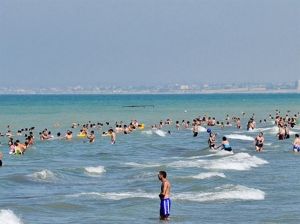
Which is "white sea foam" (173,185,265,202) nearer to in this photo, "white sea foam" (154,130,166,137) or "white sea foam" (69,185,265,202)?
"white sea foam" (69,185,265,202)

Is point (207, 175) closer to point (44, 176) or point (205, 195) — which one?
point (205, 195)

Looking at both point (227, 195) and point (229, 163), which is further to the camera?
point (229, 163)

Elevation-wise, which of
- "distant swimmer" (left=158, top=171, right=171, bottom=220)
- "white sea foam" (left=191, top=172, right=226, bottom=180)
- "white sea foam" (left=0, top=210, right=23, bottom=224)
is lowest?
"white sea foam" (left=191, top=172, right=226, bottom=180)

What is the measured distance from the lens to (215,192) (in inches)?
1053

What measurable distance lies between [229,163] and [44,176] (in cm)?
896

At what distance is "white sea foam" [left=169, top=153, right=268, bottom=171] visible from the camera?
117 ft

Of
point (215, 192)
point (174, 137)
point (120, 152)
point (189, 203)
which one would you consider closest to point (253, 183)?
point (215, 192)

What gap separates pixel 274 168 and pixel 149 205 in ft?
40.9

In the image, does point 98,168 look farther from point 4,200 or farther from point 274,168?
point 4,200

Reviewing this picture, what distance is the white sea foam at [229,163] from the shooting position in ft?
117

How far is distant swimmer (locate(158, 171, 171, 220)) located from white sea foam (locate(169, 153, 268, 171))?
14265 millimetres

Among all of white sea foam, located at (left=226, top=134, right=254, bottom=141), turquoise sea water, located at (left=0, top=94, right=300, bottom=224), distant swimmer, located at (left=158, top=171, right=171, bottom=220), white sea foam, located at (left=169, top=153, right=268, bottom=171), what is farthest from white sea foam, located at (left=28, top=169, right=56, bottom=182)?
white sea foam, located at (left=226, top=134, right=254, bottom=141)

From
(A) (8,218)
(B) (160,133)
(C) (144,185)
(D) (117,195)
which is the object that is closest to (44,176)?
(C) (144,185)

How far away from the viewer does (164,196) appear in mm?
20469
